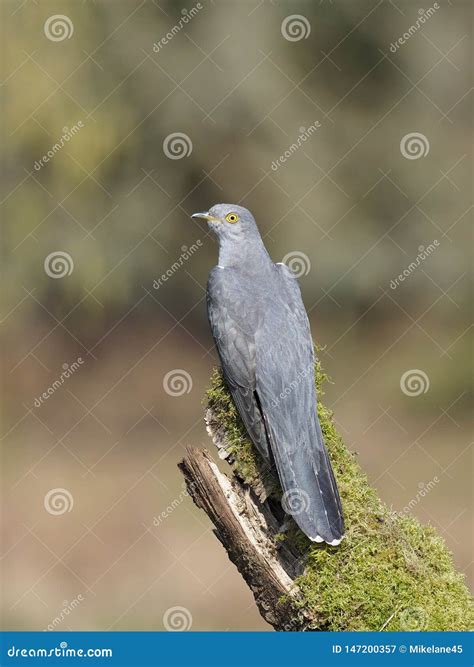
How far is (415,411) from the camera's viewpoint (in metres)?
14.9

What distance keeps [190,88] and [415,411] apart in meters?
6.65

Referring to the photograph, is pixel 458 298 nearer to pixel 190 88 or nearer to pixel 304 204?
pixel 304 204
